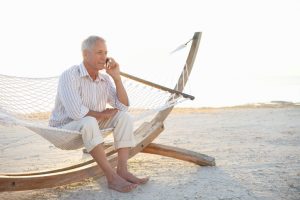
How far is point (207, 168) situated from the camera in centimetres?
384

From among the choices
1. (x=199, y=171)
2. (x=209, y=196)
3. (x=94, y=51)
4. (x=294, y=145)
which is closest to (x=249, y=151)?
(x=294, y=145)

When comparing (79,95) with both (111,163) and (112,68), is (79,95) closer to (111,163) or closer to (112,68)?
(112,68)

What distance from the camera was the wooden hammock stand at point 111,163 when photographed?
2.76 m

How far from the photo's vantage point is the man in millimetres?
2883

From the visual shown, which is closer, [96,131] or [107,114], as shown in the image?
[96,131]

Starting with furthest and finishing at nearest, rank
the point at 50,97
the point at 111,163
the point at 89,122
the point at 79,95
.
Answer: the point at 50,97 < the point at 111,163 < the point at 79,95 < the point at 89,122

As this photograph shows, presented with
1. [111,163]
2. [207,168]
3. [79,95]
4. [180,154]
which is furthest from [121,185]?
[207,168]

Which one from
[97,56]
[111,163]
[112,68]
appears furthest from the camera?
[111,163]

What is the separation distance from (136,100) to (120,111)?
66 cm

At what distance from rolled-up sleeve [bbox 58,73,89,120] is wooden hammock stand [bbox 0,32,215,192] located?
47 cm

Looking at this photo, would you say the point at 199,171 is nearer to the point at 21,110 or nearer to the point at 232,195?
the point at 232,195

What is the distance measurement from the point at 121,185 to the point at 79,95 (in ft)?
2.34

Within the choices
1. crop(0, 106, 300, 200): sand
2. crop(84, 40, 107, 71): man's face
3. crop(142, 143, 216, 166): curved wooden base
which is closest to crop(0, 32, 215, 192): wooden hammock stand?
crop(142, 143, 216, 166): curved wooden base

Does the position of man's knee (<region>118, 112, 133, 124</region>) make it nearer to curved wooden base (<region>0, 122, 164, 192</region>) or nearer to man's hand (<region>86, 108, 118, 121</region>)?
man's hand (<region>86, 108, 118, 121</region>)
